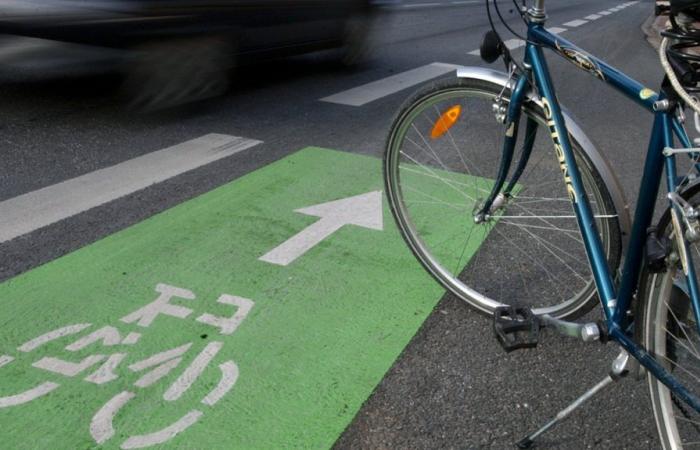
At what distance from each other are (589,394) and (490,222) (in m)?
1.00

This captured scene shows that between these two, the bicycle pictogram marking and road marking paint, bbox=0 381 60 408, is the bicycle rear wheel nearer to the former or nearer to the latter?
the bicycle pictogram marking

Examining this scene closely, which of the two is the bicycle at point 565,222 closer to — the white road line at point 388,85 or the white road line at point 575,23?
the white road line at point 388,85

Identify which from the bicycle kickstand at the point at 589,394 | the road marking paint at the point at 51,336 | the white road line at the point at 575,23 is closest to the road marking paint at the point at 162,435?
the road marking paint at the point at 51,336

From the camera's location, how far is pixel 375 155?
5.07 metres

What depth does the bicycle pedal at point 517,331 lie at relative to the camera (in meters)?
2.46

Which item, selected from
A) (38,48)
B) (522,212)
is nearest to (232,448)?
(522,212)

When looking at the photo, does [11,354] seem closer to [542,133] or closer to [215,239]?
[215,239]

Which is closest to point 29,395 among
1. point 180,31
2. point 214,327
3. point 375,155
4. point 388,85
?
point 214,327

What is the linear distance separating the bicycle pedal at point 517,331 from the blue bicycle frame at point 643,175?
349 mm

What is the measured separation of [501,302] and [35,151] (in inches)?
132

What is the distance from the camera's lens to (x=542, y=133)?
2.63 metres

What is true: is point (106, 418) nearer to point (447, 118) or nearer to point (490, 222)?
point (490, 222)

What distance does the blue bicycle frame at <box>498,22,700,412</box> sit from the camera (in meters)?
1.81

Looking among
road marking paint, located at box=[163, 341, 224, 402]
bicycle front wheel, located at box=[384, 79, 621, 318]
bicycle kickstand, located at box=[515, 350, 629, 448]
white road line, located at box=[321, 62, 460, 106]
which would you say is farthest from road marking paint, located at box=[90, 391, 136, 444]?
white road line, located at box=[321, 62, 460, 106]
